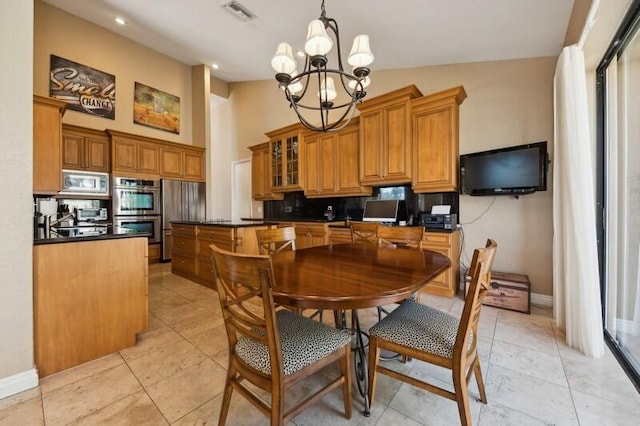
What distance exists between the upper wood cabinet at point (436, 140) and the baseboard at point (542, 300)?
142cm

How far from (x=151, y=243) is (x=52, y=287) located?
3292 mm

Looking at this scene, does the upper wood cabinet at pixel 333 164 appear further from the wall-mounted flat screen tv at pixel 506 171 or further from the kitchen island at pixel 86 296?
the kitchen island at pixel 86 296

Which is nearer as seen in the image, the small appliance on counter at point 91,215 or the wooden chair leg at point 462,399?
the wooden chair leg at point 462,399

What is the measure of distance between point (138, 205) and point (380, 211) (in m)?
4.18

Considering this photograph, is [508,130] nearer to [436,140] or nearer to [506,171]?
[506,171]

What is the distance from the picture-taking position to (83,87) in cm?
421

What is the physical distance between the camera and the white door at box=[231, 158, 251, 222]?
20.0 feet

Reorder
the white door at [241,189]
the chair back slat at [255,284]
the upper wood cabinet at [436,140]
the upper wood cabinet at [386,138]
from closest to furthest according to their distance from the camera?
the chair back slat at [255,284] → the upper wood cabinet at [436,140] → the upper wood cabinet at [386,138] → the white door at [241,189]

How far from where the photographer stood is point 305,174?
4.52m

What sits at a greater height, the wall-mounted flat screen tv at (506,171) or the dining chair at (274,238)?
the wall-mounted flat screen tv at (506,171)

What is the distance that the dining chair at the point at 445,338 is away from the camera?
1.09 m

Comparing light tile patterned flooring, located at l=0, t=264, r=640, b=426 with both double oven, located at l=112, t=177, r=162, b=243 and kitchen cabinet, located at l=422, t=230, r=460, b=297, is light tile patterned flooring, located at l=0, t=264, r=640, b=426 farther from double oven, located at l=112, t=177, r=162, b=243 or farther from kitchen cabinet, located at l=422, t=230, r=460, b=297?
double oven, located at l=112, t=177, r=162, b=243

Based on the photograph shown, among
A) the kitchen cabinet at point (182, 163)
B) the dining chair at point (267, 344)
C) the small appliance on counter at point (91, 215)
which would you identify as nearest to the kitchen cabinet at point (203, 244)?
the small appliance on counter at point (91, 215)

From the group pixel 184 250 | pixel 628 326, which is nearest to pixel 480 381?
pixel 628 326
